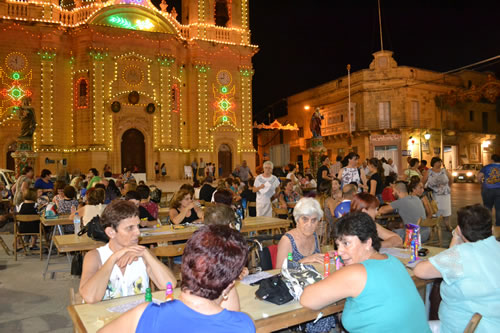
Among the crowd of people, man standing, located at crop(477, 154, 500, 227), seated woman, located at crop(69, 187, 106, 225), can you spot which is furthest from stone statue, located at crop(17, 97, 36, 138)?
man standing, located at crop(477, 154, 500, 227)

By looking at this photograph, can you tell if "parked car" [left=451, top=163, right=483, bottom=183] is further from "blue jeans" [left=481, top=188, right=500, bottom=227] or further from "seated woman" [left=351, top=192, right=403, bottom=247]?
"seated woman" [left=351, top=192, right=403, bottom=247]

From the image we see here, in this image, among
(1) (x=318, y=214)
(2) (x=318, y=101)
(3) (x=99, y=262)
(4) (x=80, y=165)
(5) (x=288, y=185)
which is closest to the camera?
(3) (x=99, y=262)

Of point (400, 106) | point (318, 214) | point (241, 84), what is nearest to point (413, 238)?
point (318, 214)

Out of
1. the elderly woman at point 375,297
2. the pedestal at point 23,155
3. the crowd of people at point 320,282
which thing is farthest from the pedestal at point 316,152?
the elderly woman at point 375,297

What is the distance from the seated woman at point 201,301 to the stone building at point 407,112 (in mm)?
30977

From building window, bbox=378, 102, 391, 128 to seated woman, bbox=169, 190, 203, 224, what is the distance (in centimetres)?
2872

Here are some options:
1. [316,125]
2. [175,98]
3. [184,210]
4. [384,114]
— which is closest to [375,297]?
[184,210]

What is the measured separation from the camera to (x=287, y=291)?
2.88 metres

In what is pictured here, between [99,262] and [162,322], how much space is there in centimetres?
166

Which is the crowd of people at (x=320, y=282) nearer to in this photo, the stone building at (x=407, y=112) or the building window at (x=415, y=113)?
the stone building at (x=407, y=112)

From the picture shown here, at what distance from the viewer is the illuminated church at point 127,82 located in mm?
24156

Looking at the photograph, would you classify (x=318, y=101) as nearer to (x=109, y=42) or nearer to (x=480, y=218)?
(x=109, y=42)

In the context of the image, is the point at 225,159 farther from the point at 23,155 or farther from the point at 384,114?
the point at 23,155

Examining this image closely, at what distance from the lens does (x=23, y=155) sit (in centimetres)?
1755
